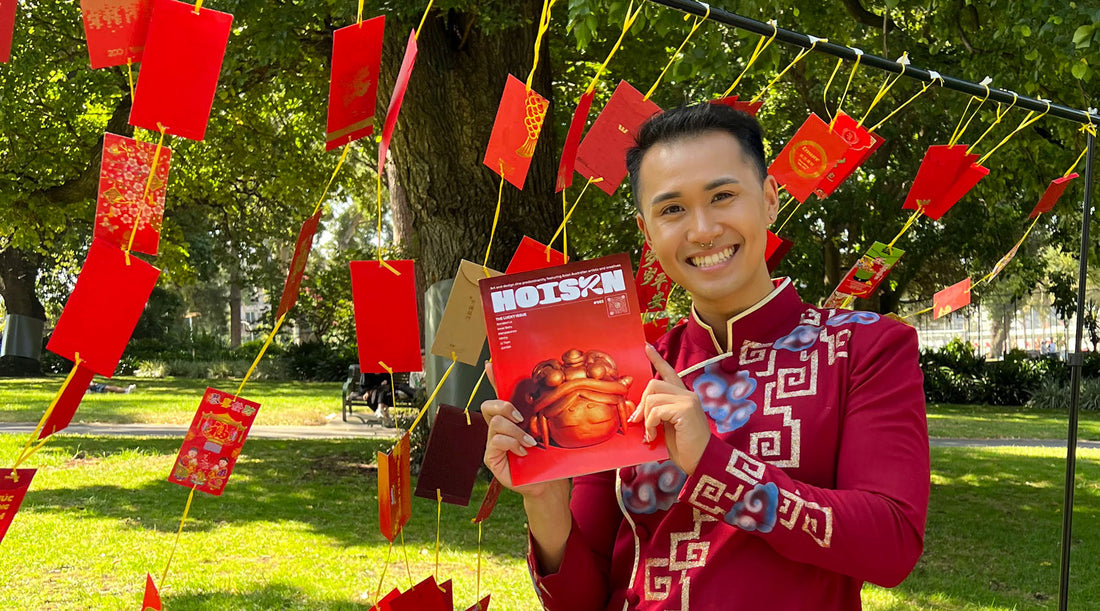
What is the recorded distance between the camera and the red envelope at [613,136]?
8.14 feet

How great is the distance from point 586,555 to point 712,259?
591 millimetres

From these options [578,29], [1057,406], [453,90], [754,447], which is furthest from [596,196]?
[1057,406]

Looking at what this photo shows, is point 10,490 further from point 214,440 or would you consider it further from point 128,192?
point 128,192

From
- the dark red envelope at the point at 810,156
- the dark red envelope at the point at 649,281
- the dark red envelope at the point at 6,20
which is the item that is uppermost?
the dark red envelope at the point at 810,156

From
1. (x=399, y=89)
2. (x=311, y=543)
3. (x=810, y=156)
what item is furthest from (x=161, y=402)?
(x=399, y=89)

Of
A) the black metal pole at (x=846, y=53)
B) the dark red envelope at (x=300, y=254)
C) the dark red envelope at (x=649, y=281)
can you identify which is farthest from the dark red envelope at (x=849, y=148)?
the dark red envelope at (x=300, y=254)

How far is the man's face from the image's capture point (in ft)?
5.41

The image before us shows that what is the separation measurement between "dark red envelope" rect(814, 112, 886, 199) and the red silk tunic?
4.97 ft

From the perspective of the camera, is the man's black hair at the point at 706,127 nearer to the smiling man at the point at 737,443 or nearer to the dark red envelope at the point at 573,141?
the smiling man at the point at 737,443

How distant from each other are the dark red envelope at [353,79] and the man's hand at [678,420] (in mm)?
990

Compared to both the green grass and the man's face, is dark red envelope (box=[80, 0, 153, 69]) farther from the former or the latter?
the green grass

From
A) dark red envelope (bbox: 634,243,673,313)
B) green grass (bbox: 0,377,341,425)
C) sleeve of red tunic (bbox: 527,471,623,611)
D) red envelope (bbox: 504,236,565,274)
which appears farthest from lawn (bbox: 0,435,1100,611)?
A: green grass (bbox: 0,377,341,425)

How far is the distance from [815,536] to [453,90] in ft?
20.7

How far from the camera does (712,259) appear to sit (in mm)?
1683
